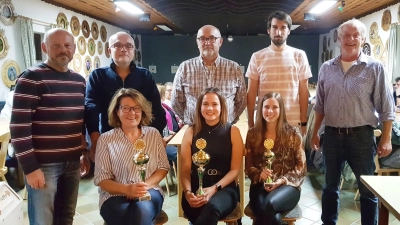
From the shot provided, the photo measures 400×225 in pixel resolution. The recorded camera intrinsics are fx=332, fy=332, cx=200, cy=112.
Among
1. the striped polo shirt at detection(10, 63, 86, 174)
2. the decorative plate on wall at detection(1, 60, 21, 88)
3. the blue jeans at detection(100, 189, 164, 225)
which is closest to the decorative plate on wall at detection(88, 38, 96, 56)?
the decorative plate on wall at detection(1, 60, 21, 88)

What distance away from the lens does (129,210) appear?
6.02ft

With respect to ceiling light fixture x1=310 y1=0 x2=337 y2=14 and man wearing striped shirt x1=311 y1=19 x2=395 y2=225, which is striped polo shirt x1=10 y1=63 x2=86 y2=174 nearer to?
man wearing striped shirt x1=311 y1=19 x2=395 y2=225

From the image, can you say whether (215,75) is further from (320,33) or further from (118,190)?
(320,33)

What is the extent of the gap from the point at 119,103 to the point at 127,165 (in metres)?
0.38

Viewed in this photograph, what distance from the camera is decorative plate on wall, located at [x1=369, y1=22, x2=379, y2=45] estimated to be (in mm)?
7257

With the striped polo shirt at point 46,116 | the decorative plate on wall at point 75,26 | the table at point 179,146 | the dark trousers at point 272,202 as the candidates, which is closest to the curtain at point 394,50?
the table at point 179,146

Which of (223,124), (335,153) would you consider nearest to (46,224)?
(223,124)

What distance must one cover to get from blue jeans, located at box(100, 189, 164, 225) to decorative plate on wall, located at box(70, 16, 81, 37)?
5874mm

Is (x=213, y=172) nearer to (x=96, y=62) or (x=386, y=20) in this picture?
(x=386, y=20)

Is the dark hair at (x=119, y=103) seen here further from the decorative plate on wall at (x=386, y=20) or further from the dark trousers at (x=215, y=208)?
the decorative plate on wall at (x=386, y=20)

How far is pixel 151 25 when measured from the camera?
9734 millimetres

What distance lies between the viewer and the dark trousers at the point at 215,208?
185 cm

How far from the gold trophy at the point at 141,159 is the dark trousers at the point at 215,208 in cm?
28

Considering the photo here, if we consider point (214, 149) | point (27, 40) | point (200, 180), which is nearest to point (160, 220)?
point (200, 180)
